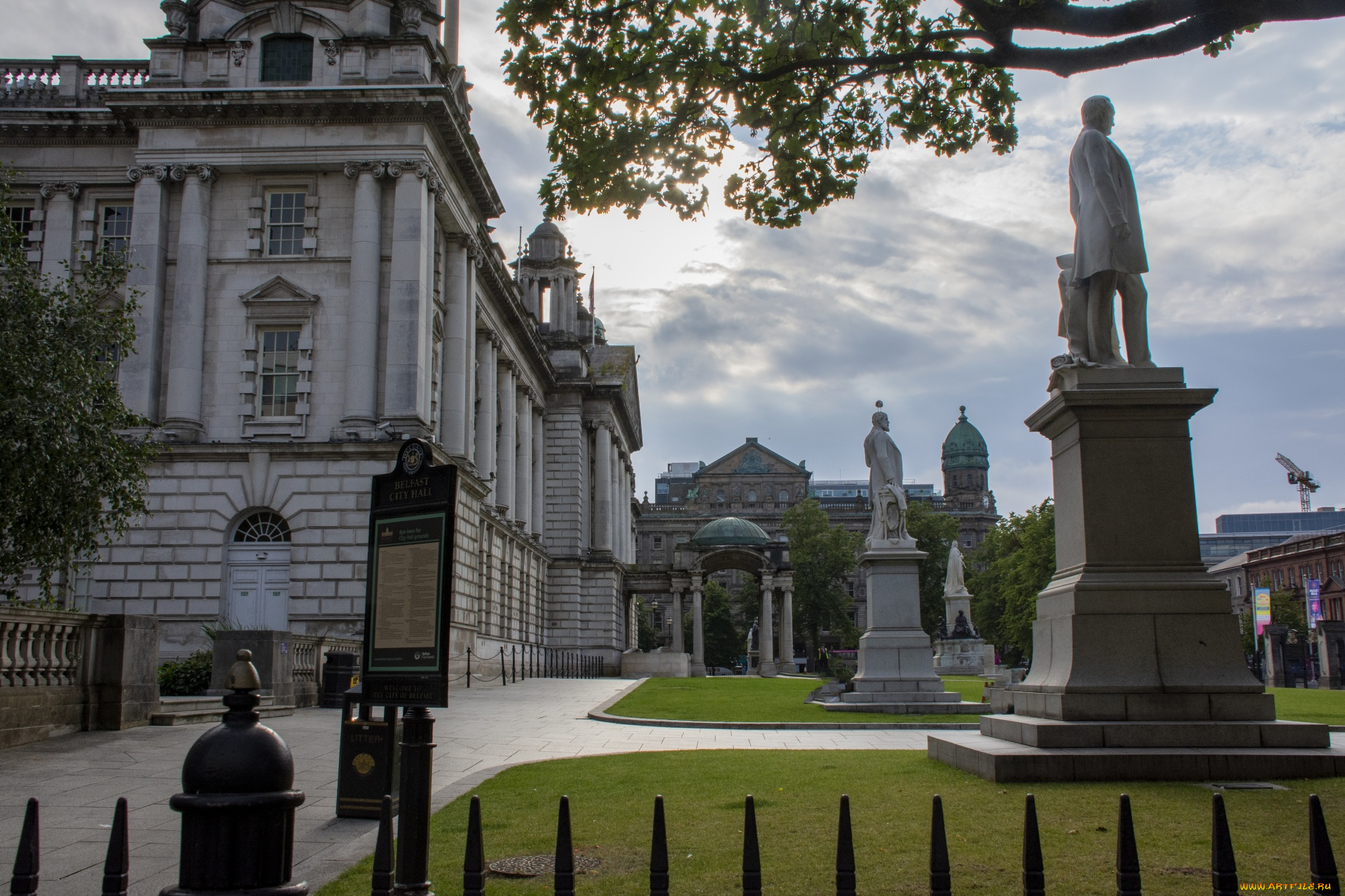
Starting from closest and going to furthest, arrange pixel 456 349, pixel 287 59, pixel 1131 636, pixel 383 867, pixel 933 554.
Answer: pixel 383 867 < pixel 1131 636 < pixel 287 59 < pixel 456 349 < pixel 933 554

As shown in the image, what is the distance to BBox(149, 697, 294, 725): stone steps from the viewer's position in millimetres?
16281

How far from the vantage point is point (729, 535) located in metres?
67.8

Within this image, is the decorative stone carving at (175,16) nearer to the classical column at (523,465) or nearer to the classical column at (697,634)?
the classical column at (523,465)

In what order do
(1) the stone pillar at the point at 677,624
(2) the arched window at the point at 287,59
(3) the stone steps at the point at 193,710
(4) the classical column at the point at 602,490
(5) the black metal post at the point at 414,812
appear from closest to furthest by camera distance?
(5) the black metal post at the point at 414,812 < (3) the stone steps at the point at 193,710 < (2) the arched window at the point at 287,59 < (1) the stone pillar at the point at 677,624 < (4) the classical column at the point at 602,490

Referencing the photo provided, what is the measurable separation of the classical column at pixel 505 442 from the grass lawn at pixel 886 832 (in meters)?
41.5

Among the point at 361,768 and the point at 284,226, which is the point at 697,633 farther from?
the point at 361,768

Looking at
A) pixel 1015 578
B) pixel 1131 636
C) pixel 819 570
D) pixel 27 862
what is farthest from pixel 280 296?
pixel 819 570

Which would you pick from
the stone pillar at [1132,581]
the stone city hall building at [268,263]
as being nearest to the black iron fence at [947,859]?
the stone pillar at [1132,581]

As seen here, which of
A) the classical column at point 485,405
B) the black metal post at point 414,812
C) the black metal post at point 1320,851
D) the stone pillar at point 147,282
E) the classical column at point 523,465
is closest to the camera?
the black metal post at point 1320,851

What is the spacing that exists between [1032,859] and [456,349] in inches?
1349

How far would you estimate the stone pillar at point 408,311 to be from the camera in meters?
30.9

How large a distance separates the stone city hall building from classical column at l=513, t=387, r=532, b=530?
17.4 metres

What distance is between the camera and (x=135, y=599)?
29.9m

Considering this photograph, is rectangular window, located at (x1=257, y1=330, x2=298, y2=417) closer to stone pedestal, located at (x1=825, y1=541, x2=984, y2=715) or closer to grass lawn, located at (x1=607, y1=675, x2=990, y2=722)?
grass lawn, located at (x1=607, y1=675, x2=990, y2=722)
